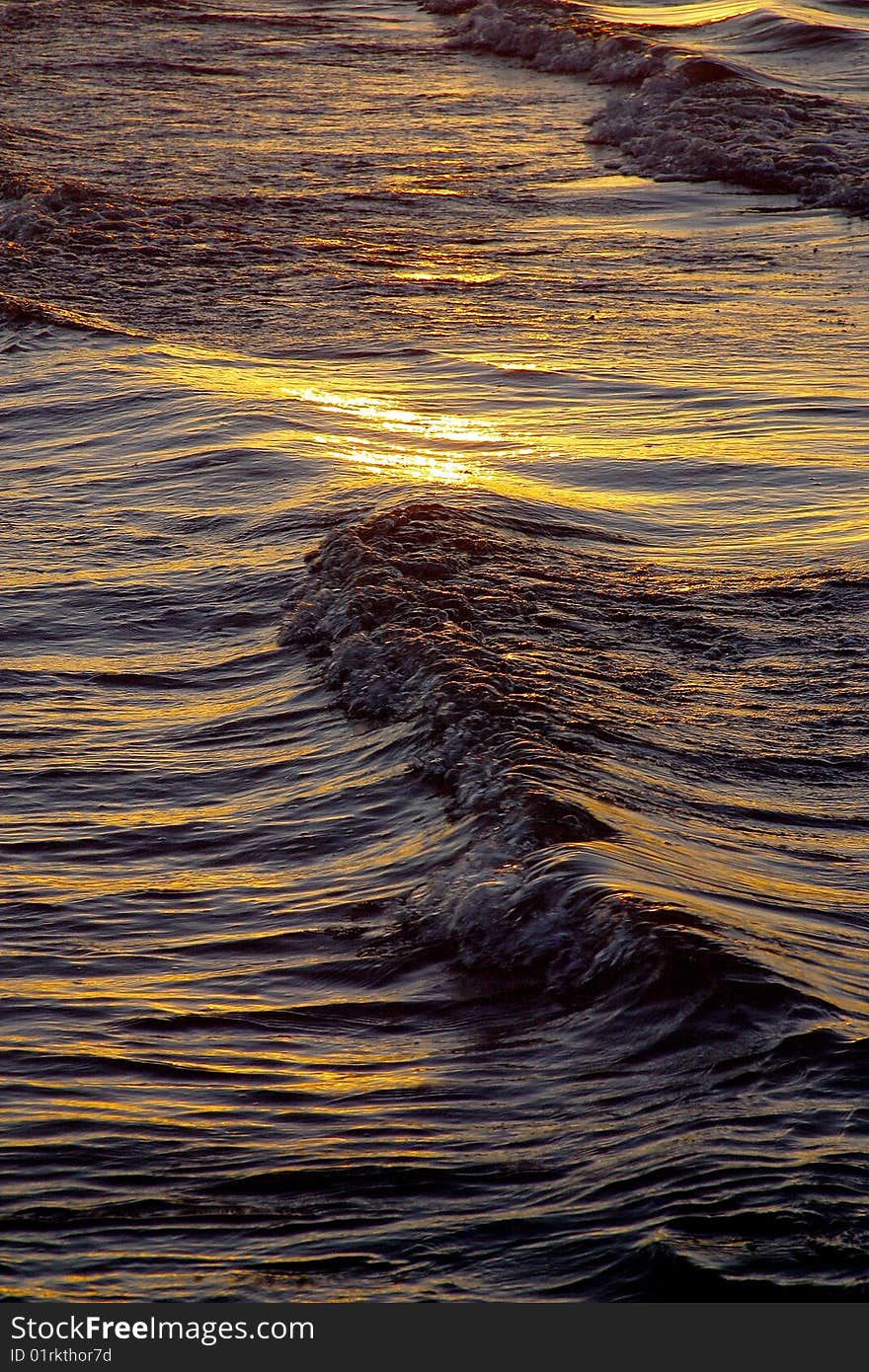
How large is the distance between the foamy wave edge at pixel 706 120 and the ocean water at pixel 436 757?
1.49 meters

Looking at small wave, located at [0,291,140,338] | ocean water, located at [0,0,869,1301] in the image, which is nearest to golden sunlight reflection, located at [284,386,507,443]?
ocean water, located at [0,0,869,1301]

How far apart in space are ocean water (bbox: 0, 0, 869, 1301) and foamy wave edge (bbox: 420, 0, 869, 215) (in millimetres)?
1489

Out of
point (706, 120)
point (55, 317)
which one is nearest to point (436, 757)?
point (55, 317)

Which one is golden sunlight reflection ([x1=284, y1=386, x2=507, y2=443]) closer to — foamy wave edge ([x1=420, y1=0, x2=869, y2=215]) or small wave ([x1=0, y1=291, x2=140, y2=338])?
small wave ([x1=0, y1=291, x2=140, y2=338])

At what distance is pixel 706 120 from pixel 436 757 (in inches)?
451

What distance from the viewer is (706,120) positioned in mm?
15023

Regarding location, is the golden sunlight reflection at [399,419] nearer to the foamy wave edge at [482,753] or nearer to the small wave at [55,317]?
the foamy wave edge at [482,753]

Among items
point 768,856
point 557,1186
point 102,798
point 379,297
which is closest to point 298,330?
point 379,297

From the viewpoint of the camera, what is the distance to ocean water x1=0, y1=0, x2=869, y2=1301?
133 inches
